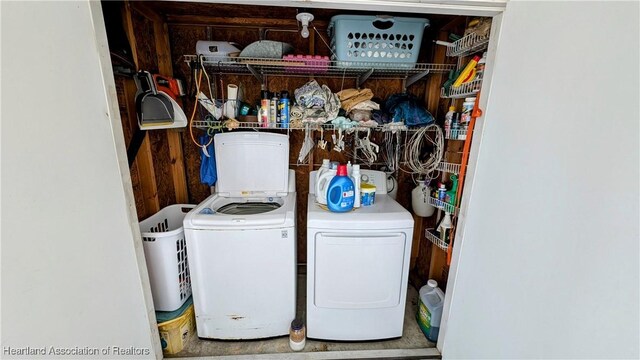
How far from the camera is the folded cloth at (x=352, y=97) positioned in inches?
72.7

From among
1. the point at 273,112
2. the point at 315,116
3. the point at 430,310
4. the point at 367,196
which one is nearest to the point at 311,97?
the point at 315,116

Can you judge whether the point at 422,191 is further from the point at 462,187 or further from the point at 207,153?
the point at 207,153

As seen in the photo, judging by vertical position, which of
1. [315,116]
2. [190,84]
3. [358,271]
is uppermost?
[190,84]

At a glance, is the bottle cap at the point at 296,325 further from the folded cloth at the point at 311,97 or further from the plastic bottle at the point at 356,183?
the folded cloth at the point at 311,97

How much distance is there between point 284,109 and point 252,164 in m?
0.53

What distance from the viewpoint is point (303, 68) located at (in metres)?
1.82

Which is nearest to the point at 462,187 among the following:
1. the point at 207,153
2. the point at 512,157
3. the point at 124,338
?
the point at 512,157

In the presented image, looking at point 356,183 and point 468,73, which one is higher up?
point 468,73

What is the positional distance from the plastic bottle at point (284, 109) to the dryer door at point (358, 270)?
2.84 ft

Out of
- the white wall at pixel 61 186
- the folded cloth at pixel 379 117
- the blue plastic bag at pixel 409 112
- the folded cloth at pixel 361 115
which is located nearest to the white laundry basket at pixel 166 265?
the white wall at pixel 61 186

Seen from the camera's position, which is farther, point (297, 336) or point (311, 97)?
point (311, 97)

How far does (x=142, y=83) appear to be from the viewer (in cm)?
159

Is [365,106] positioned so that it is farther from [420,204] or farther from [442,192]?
[420,204]

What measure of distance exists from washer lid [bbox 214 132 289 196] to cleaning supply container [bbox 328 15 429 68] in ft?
2.63
